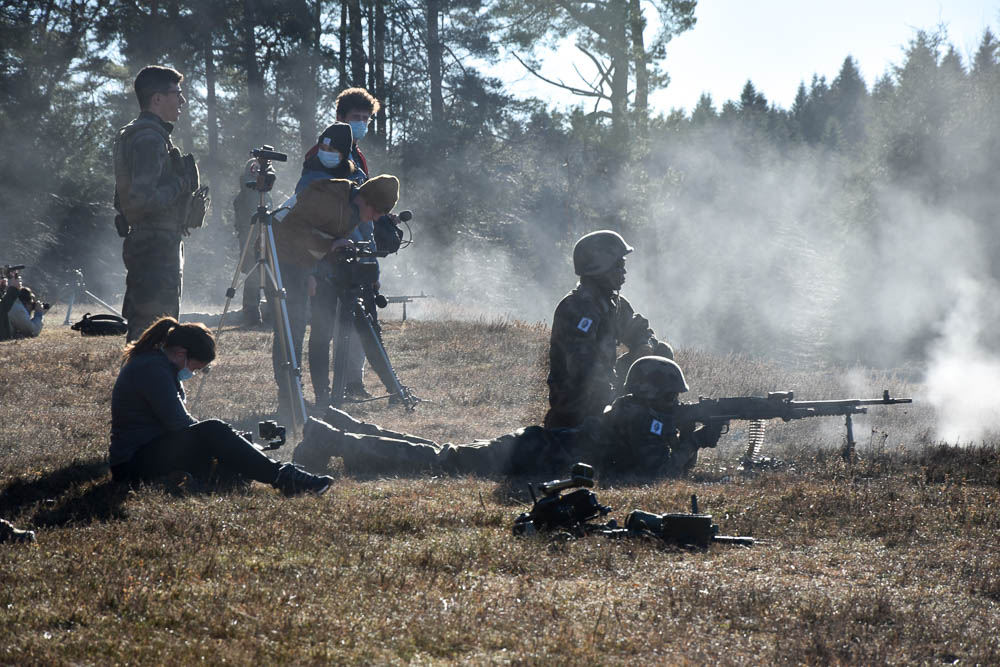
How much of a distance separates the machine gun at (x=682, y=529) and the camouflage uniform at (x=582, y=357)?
2.95 meters

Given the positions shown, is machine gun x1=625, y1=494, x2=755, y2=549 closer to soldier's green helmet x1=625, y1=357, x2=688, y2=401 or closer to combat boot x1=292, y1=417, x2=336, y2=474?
soldier's green helmet x1=625, y1=357, x2=688, y2=401

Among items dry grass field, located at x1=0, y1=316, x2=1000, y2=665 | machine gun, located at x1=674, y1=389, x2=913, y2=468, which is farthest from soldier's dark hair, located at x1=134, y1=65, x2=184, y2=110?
machine gun, located at x1=674, y1=389, x2=913, y2=468

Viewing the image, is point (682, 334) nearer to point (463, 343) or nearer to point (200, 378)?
point (463, 343)

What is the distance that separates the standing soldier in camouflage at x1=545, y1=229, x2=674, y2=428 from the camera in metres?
8.44

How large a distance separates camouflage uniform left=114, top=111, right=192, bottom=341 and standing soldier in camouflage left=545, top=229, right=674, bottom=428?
3.46m

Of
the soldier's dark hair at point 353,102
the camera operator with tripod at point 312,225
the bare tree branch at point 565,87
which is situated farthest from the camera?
the bare tree branch at point 565,87

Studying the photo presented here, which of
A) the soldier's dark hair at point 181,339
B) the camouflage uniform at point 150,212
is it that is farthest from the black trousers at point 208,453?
the camouflage uniform at point 150,212

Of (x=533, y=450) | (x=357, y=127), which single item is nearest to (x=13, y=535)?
(x=533, y=450)

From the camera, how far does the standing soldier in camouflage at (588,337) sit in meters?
8.44

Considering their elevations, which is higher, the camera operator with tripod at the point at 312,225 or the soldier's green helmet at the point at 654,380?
the camera operator with tripod at the point at 312,225

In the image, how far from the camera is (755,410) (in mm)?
8484

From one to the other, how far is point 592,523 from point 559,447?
83.1 inches

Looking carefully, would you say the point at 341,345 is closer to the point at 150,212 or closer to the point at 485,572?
the point at 150,212

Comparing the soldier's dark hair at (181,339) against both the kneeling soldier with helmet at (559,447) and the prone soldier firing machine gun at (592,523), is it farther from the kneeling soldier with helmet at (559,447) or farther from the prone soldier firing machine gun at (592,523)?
the prone soldier firing machine gun at (592,523)
